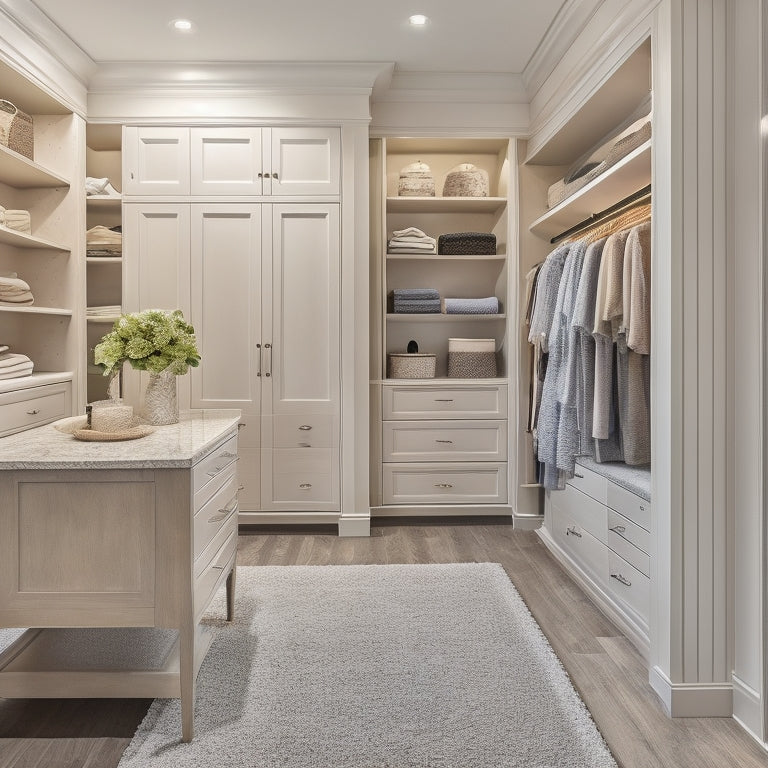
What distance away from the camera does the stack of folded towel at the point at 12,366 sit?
9.84ft

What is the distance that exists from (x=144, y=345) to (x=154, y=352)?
53 millimetres

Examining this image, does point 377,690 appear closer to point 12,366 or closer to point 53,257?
point 12,366

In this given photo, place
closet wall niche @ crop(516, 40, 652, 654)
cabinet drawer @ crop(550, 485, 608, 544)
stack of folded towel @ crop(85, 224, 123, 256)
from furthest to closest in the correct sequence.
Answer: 1. stack of folded towel @ crop(85, 224, 123, 256)
2. cabinet drawer @ crop(550, 485, 608, 544)
3. closet wall niche @ crop(516, 40, 652, 654)

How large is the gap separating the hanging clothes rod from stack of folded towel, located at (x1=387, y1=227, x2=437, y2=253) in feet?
2.62

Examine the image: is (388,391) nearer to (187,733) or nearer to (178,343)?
(178,343)

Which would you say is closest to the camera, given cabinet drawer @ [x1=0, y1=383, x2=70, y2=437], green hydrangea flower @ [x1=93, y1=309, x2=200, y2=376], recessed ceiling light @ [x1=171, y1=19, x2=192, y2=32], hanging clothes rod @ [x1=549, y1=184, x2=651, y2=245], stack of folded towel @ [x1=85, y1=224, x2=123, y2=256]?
Answer: green hydrangea flower @ [x1=93, y1=309, x2=200, y2=376]

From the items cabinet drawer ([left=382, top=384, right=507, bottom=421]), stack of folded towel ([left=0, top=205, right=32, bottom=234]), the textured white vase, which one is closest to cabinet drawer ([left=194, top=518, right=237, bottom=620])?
the textured white vase

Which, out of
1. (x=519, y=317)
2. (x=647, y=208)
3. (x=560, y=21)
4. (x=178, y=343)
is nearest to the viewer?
(x=178, y=343)

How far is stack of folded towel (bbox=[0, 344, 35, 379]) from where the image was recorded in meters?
3.00

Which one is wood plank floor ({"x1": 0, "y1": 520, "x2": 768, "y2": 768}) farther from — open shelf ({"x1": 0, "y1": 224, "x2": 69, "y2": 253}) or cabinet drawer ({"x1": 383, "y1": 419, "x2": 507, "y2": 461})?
open shelf ({"x1": 0, "y1": 224, "x2": 69, "y2": 253})

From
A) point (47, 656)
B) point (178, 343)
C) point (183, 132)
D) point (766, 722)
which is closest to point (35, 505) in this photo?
point (47, 656)

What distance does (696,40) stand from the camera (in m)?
1.95

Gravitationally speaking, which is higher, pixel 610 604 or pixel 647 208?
pixel 647 208

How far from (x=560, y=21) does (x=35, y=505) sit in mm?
3060
